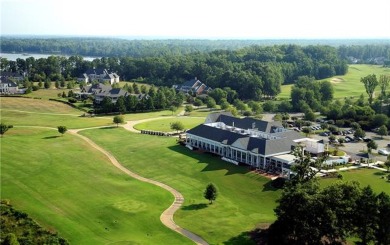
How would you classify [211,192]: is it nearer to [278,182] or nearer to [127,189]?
[278,182]

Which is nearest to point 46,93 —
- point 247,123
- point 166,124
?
point 166,124

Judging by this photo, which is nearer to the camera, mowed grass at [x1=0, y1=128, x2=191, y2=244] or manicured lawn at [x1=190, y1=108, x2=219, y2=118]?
mowed grass at [x1=0, y1=128, x2=191, y2=244]

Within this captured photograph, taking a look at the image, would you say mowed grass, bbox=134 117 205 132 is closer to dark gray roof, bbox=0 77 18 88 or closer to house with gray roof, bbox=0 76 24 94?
house with gray roof, bbox=0 76 24 94

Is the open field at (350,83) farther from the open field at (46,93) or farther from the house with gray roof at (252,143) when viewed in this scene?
the open field at (46,93)

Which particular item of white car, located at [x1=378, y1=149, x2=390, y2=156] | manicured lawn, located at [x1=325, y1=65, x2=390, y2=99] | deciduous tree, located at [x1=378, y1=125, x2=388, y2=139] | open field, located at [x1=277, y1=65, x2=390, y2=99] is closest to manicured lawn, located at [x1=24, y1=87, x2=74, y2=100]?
open field, located at [x1=277, y1=65, x2=390, y2=99]

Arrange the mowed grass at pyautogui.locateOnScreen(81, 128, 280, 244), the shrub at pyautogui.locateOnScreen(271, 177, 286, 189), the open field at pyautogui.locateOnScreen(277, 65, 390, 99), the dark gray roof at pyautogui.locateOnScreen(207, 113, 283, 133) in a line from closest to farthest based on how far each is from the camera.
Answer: the mowed grass at pyautogui.locateOnScreen(81, 128, 280, 244) < the shrub at pyautogui.locateOnScreen(271, 177, 286, 189) < the dark gray roof at pyautogui.locateOnScreen(207, 113, 283, 133) < the open field at pyautogui.locateOnScreen(277, 65, 390, 99)

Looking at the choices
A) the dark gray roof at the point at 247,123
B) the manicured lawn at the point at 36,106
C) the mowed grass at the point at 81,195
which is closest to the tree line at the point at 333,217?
the mowed grass at the point at 81,195

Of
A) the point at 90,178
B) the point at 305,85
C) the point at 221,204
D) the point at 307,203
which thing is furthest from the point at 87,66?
the point at 307,203
